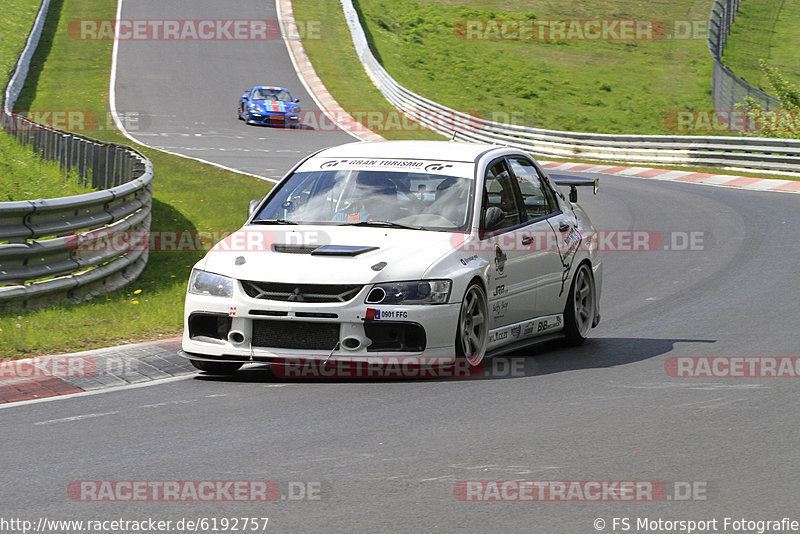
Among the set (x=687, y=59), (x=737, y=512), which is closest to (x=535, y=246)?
(x=737, y=512)

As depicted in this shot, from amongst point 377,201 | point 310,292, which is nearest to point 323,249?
A: point 310,292

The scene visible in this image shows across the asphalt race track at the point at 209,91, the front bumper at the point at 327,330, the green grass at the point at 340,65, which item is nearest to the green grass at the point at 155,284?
the front bumper at the point at 327,330

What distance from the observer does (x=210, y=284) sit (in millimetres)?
8258

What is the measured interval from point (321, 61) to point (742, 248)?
37.5 m

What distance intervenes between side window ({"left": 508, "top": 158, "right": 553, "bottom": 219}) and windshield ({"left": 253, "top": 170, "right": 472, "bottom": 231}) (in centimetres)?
89

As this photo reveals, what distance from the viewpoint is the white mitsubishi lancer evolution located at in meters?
7.97

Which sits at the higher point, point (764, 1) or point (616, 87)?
point (764, 1)

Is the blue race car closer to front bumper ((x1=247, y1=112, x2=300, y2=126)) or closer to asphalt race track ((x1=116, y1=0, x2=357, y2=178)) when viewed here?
front bumper ((x1=247, y1=112, x2=300, y2=126))

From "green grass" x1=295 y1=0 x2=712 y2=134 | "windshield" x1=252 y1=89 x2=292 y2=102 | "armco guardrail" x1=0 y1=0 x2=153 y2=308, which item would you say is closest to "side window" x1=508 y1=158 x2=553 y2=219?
"armco guardrail" x1=0 y1=0 x2=153 y2=308

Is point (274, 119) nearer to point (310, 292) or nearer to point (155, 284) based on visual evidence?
point (155, 284)

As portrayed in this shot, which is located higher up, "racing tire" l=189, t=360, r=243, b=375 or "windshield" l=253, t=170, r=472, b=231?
"windshield" l=253, t=170, r=472, b=231

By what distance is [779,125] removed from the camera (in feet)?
115

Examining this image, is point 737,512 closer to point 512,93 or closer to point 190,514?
point 190,514

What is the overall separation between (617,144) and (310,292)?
2837 cm
